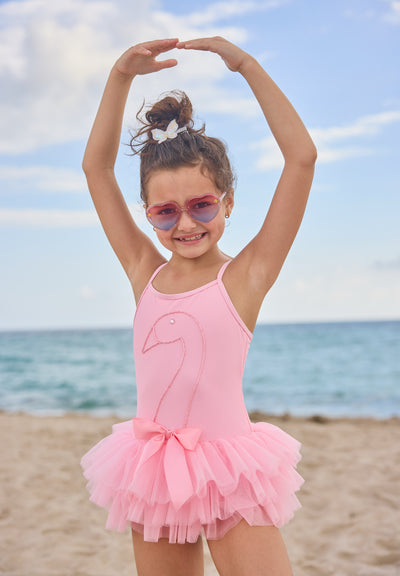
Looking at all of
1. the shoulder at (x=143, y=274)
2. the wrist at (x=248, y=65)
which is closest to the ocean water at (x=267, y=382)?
the shoulder at (x=143, y=274)

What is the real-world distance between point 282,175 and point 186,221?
38cm

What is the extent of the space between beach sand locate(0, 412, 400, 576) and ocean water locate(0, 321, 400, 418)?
496 centimetres

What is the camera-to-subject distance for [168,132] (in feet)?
7.79

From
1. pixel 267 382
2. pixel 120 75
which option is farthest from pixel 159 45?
pixel 267 382

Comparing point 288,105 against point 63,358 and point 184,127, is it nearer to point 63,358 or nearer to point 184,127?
point 184,127

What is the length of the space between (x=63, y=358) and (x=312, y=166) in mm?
28363

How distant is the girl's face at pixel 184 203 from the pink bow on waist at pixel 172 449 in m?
0.63

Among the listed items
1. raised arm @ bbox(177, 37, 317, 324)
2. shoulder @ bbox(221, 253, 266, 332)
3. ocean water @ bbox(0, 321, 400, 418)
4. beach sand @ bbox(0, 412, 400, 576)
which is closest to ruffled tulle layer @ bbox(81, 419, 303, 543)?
shoulder @ bbox(221, 253, 266, 332)

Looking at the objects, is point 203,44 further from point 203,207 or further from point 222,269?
point 222,269

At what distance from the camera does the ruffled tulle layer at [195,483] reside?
6.66ft

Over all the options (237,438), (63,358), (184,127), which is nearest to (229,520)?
(237,438)

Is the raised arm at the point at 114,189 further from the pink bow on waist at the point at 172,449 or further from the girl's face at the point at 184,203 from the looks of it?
the pink bow on waist at the point at 172,449

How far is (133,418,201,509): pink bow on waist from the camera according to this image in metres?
2.00

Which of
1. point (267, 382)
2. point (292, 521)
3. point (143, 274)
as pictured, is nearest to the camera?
point (143, 274)
